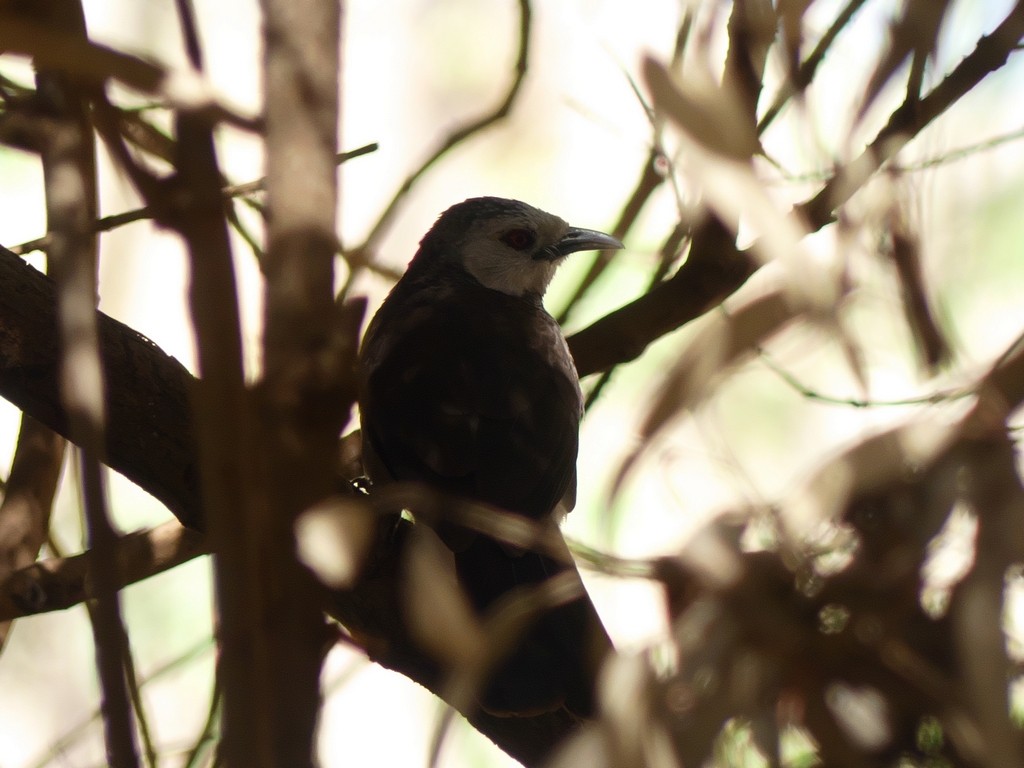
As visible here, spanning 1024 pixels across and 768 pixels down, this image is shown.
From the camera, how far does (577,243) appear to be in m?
4.10

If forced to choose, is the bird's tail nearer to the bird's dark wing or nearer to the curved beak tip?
the bird's dark wing

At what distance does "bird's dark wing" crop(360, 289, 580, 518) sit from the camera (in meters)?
2.72

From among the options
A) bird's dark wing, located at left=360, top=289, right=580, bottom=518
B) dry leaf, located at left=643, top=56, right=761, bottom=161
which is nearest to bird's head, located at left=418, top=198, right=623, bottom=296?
bird's dark wing, located at left=360, top=289, right=580, bottom=518

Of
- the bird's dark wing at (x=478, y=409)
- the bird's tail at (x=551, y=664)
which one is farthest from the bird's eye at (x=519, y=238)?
the bird's tail at (x=551, y=664)

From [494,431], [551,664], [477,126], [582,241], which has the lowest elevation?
[551,664]

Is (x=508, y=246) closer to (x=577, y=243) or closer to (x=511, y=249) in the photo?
(x=511, y=249)

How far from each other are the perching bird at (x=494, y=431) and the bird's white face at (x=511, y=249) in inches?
11.9

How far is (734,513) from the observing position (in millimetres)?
1353

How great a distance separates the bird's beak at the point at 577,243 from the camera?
13.1ft

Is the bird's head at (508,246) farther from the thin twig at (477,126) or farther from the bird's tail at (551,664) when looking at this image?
the bird's tail at (551,664)

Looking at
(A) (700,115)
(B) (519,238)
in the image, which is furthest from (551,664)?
(B) (519,238)

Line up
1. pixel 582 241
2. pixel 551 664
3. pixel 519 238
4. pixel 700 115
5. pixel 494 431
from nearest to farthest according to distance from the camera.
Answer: pixel 700 115
pixel 551 664
pixel 494 431
pixel 582 241
pixel 519 238

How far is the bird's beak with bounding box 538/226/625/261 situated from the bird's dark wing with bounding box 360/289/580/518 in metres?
0.73

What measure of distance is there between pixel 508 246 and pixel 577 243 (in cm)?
26
